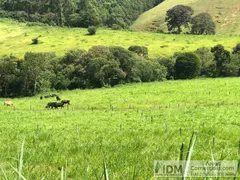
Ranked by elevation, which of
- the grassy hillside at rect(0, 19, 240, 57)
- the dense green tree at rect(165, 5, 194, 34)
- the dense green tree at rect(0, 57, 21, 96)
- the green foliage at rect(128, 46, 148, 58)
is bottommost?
the dense green tree at rect(0, 57, 21, 96)

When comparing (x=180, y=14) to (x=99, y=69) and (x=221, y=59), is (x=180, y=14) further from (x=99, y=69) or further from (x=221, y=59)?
(x=99, y=69)

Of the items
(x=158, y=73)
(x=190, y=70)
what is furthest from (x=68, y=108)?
(x=190, y=70)

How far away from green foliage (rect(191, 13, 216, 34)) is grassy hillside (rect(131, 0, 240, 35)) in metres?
10.7

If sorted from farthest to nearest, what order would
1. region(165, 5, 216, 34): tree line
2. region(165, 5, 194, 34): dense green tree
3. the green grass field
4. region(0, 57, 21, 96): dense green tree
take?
region(165, 5, 194, 34): dense green tree → region(165, 5, 216, 34): tree line → region(0, 57, 21, 96): dense green tree → the green grass field

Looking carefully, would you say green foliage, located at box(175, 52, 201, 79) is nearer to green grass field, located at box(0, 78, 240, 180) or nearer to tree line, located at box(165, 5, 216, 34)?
green grass field, located at box(0, 78, 240, 180)

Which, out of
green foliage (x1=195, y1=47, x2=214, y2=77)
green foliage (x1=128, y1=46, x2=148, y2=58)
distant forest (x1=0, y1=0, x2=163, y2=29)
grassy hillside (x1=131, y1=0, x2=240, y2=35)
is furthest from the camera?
grassy hillside (x1=131, y1=0, x2=240, y2=35)

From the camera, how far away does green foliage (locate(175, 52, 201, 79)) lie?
69.4 meters

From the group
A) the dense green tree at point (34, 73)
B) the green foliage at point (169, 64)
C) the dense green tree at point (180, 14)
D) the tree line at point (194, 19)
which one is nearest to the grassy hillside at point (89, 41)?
the green foliage at point (169, 64)

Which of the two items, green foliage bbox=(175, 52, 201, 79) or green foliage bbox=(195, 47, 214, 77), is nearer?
green foliage bbox=(175, 52, 201, 79)

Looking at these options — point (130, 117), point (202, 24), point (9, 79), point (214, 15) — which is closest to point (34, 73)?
point (9, 79)

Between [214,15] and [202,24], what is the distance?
2665 cm

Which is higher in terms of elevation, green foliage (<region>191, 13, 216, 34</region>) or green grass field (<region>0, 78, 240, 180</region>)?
green foliage (<region>191, 13, 216, 34</region>)

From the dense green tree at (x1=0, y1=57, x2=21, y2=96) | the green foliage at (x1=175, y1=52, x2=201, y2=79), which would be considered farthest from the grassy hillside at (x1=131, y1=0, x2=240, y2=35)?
the dense green tree at (x1=0, y1=57, x2=21, y2=96)

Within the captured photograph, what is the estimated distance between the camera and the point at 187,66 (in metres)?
69.6
